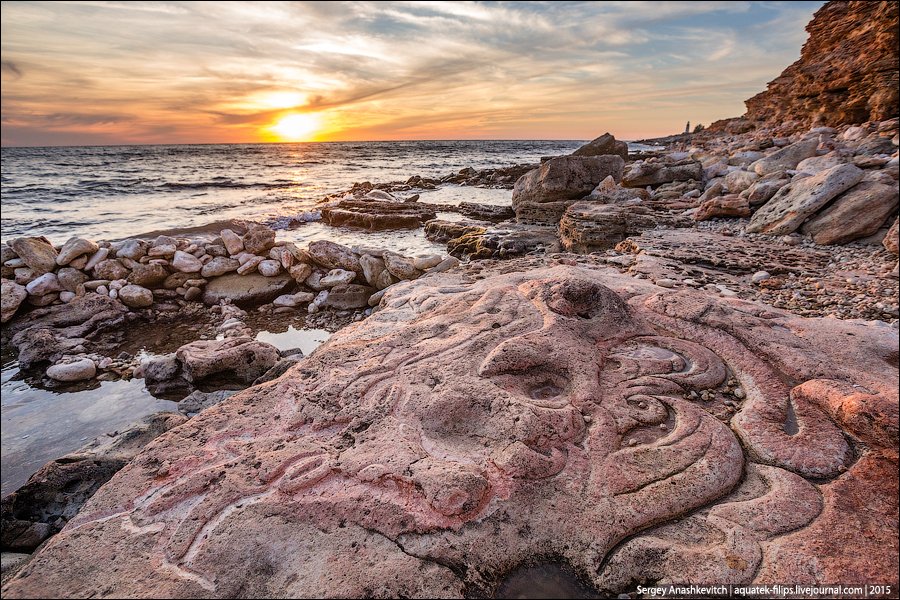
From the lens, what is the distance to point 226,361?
16.8ft

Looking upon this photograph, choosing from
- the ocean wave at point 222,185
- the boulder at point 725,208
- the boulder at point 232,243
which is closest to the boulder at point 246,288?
the boulder at point 232,243

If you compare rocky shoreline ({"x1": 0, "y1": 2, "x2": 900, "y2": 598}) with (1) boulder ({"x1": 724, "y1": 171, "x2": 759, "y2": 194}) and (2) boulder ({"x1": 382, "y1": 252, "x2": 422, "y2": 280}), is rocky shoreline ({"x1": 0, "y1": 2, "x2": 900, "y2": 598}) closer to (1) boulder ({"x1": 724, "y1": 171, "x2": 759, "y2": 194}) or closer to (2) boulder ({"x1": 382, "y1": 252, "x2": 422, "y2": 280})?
(2) boulder ({"x1": 382, "y1": 252, "x2": 422, "y2": 280})

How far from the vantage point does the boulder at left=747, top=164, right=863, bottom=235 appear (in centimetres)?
684

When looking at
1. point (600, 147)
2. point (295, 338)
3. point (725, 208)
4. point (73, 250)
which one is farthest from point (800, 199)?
point (73, 250)

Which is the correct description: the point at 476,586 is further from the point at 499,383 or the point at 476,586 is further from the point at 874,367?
the point at 874,367

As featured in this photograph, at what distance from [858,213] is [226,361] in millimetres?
9438

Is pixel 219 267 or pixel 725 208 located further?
pixel 725 208

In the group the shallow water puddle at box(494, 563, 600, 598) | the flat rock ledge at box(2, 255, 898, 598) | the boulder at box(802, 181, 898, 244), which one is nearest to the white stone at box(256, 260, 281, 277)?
the flat rock ledge at box(2, 255, 898, 598)

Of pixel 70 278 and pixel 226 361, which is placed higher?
pixel 70 278

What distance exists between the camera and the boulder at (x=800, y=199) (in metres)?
6.84

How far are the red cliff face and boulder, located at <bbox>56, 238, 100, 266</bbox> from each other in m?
21.6

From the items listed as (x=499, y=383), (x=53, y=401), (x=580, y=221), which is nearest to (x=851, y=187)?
(x=580, y=221)

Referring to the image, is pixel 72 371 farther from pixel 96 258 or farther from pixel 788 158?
pixel 788 158

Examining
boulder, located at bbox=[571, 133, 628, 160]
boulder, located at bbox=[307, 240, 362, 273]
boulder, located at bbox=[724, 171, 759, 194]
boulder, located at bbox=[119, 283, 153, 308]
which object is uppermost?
A: boulder, located at bbox=[571, 133, 628, 160]
